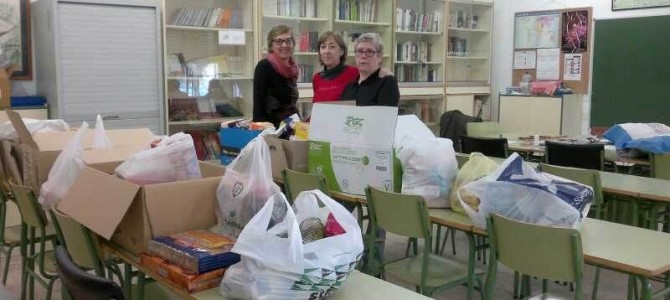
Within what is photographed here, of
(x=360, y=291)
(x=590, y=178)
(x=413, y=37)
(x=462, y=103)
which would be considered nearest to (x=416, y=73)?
(x=413, y=37)

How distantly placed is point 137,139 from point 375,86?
142cm

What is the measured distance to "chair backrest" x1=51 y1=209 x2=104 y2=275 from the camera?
2297 millimetres

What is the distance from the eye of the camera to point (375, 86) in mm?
3746

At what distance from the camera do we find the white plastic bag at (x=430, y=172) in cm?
288

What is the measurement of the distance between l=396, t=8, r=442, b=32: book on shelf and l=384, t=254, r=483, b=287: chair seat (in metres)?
4.85

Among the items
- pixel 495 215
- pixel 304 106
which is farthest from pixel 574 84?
pixel 495 215

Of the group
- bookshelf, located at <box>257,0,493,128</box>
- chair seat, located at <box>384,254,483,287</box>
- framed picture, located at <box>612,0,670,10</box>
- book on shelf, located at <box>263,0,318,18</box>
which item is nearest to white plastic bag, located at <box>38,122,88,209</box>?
chair seat, located at <box>384,254,483,287</box>

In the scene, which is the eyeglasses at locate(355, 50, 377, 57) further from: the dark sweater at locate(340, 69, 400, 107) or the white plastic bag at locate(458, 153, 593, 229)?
the white plastic bag at locate(458, 153, 593, 229)

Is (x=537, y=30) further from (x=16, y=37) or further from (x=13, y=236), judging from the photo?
(x=13, y=236)

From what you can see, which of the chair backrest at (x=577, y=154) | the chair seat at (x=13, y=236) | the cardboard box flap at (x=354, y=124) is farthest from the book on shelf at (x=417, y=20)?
the chair seat at (x=13, y=236)

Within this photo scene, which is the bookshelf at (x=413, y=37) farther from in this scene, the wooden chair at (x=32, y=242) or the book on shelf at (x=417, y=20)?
the wooden chair at (x=32, y=242)

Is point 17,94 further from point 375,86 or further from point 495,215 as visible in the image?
point 495,215

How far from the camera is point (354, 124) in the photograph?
10.1 feet

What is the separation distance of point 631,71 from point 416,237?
5.27 m
